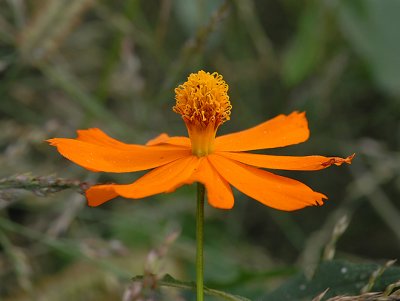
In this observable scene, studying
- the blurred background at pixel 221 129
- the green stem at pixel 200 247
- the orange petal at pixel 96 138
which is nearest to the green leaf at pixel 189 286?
the green stem at pixel 200 247

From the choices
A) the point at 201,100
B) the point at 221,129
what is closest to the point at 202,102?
the point at 201,100

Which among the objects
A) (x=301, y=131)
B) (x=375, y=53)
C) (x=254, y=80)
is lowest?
(x=301, y=131)

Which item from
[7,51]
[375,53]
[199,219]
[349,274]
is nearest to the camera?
[199,219]

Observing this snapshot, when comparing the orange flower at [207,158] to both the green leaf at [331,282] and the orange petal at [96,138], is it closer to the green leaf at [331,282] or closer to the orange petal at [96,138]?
the orange petal at [96,138]

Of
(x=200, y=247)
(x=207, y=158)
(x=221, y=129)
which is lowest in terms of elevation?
(x=200, y=247)

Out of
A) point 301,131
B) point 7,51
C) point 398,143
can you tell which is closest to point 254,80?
point 398,143

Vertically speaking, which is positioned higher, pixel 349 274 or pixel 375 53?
pixel 375 53

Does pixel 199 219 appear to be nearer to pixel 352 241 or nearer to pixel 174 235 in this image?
pixel 174 235

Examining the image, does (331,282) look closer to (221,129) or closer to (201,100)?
(201,100)
